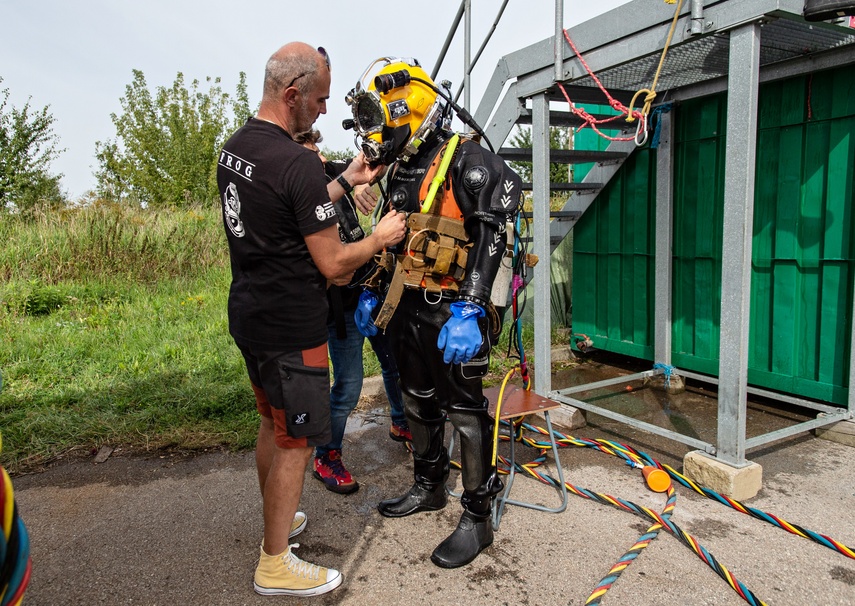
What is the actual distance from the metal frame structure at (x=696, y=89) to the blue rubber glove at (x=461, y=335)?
1.66 metres

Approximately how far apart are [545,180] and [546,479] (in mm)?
2101

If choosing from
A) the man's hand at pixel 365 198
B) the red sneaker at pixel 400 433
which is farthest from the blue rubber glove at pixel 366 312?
the red sneaker at pixel 400 433

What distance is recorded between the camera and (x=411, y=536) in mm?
3104

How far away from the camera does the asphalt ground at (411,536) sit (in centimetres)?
262

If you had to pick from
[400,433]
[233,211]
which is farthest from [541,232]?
[233,211]

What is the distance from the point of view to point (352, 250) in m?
2.47

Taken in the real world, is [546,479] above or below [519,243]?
below

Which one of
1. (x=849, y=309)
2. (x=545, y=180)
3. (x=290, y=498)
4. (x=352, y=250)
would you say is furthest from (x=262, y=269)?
(x=849, y=309)

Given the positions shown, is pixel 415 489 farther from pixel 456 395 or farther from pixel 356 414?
pixel 356 414

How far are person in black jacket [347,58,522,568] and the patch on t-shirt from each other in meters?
0.47

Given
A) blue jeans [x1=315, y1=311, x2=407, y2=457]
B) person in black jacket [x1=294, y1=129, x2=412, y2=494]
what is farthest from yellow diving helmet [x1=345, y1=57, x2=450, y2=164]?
blue jeans [x1=315, y1=311, x2=407, y2=457]

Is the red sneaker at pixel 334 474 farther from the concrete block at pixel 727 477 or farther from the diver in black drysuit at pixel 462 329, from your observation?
the concrete block at pixel 727 477

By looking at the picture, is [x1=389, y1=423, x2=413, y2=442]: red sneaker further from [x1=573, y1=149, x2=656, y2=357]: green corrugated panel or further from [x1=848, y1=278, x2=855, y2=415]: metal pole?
[x1=848, y1=278, x2=855, y2=415]: metal pole

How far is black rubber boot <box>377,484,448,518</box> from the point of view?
329 cm
